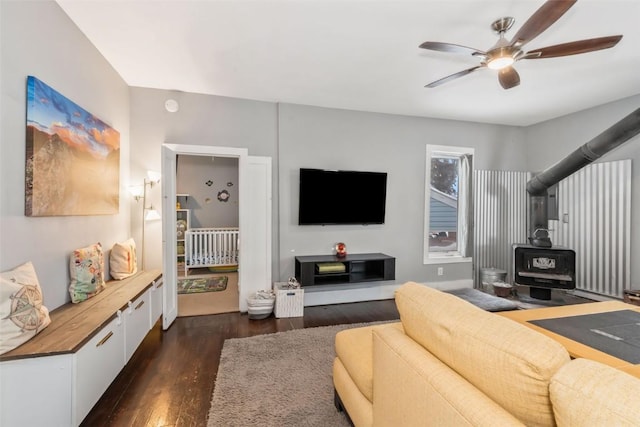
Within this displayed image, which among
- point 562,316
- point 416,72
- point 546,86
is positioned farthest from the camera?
point 546,86

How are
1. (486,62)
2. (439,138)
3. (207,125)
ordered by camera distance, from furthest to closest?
1. (439,138)
2. (207,125)
3. (486,62)

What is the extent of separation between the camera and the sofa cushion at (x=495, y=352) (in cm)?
74

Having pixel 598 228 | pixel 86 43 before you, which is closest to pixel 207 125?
pixel 86 43

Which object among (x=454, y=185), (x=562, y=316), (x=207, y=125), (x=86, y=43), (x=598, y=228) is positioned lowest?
(x=562, y=316)

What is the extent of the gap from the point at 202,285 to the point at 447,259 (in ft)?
13.4

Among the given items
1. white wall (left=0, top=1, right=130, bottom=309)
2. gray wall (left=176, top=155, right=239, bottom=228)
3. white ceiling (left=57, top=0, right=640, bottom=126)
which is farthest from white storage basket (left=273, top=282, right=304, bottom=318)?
gray wall (left=176, top=155, right=239, bottom=228)

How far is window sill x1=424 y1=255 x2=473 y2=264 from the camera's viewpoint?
448 centimetres

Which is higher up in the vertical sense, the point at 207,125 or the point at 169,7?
the point at 169,7

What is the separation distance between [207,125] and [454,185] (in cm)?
391

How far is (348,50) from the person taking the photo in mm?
2574

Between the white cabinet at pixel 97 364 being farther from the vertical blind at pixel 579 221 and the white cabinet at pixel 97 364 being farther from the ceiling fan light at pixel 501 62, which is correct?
the vertical blind at pixel 579 221

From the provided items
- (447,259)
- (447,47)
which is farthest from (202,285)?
(447,47)

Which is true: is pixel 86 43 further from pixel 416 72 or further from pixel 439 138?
pixel 439 138

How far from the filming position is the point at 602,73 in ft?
10.0
